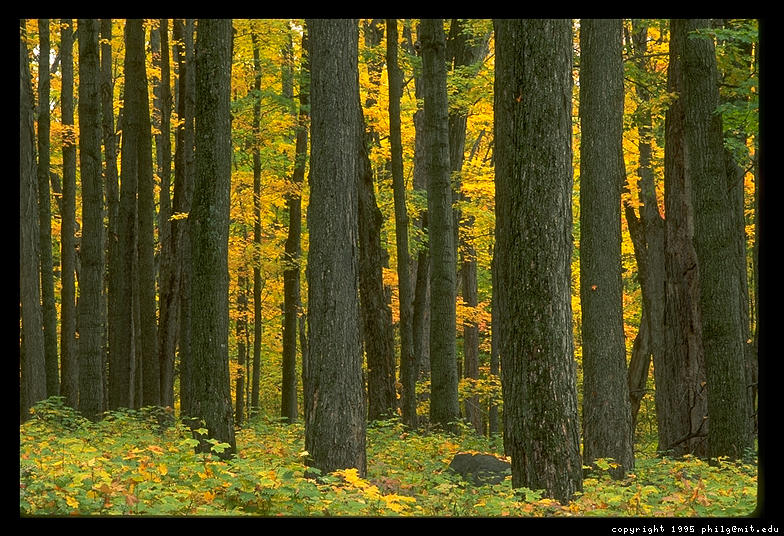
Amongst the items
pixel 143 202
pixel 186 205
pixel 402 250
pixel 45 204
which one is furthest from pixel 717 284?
pixel 45 204

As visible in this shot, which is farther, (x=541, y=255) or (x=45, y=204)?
(x=45, y=204)

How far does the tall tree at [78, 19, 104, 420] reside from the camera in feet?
50.2

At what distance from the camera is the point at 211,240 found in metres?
10.3

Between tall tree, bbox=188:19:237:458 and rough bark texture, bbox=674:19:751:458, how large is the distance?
7.68 m

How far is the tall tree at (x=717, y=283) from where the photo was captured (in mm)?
12969

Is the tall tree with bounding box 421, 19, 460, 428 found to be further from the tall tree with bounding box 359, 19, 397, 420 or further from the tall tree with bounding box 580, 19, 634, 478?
the tall tree with bounding box 580, 19, 634, 478

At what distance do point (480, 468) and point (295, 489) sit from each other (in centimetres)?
427

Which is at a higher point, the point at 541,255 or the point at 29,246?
the point at 29,246

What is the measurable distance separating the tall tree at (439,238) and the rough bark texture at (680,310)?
13.4 feet

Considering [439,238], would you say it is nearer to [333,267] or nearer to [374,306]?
[374,306]

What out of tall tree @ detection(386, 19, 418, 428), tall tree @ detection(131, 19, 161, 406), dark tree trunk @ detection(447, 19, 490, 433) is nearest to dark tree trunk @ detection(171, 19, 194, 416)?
tall tree @ detection(131, 19, 161, 406)
